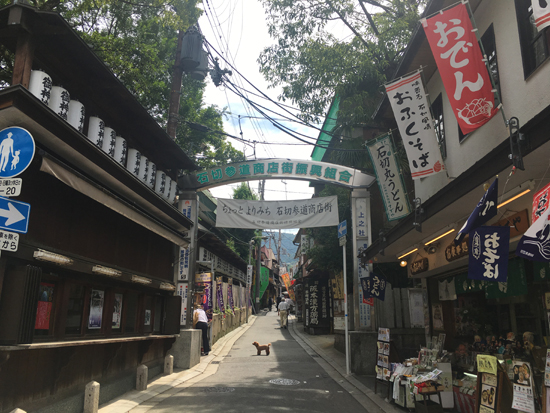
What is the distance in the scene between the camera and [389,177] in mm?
12328

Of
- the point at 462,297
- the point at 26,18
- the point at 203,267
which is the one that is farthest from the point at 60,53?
the point at 203,267

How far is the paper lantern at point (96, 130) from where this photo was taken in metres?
9.22

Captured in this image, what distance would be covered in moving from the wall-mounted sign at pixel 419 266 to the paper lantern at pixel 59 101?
10117 millimetres

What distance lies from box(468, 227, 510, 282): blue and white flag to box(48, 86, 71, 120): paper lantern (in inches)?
291

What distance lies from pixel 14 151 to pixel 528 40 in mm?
8274

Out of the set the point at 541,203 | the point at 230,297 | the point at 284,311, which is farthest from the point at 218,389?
the point at 284,311

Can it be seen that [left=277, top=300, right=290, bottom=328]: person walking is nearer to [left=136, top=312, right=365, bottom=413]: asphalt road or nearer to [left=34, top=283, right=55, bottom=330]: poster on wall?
[left=136, top=312, right=365, bottom=413]: asphalt road

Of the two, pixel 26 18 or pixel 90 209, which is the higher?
pixel 26 18

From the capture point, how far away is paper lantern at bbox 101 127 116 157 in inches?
380

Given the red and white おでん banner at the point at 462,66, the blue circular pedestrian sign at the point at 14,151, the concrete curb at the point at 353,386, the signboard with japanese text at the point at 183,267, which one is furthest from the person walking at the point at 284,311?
the blue circular pedestrian sign at the point at 14,151

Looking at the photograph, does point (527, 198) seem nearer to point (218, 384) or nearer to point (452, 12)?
point (452, 12)

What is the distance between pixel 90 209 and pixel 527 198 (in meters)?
8.60

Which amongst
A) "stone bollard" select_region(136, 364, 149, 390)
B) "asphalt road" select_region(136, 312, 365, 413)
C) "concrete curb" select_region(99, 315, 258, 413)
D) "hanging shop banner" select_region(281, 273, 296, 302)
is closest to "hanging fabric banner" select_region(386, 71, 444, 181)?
"asphalt road" select_region(136, 312, 365, 413)

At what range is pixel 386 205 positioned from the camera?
12.4 meters
